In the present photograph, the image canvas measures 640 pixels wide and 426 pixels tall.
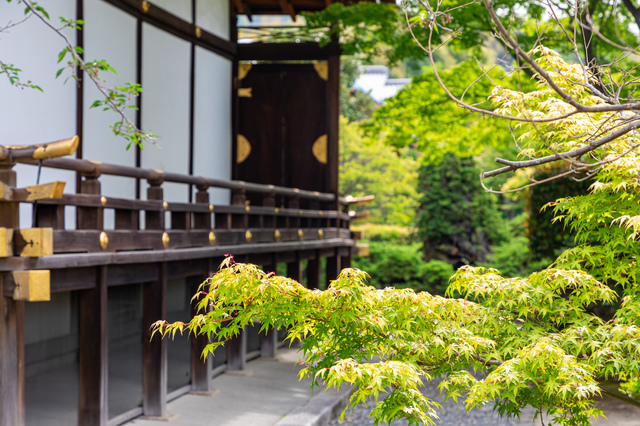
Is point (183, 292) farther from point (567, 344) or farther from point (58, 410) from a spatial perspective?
point (567, 344)

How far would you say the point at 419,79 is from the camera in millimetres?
13195

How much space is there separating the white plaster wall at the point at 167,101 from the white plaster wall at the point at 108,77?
1.12ft

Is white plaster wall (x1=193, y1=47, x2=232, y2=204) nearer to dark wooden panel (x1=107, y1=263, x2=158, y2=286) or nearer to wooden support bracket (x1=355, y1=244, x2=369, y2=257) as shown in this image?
dark wooden panel (x1=107, y1=263, x2=158, y2=286)

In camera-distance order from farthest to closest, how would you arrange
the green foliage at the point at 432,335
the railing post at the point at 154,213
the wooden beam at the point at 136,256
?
the railing post at the point at 154,213 < the wooden beam at the point at 136,256 < the green foliage at the point at 432,335

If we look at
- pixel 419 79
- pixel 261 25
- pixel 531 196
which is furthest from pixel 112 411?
pixel 531 196

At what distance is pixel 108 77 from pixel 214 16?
11.2 ft

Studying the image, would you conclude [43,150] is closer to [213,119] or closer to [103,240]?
[103,240]

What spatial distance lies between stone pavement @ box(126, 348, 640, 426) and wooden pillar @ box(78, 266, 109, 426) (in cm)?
92

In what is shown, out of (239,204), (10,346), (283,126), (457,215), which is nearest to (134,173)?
(10,346)

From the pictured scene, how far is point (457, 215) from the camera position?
19.3 metres

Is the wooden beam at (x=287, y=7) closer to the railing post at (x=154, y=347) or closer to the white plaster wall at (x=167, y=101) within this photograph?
the white plaster wall at (x=167, y=101)

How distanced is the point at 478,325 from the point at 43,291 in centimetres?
367

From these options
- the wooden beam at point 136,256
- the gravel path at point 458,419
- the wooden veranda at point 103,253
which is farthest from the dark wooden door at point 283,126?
the gravel path at point 458,419

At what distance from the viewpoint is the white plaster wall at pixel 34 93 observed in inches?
270
